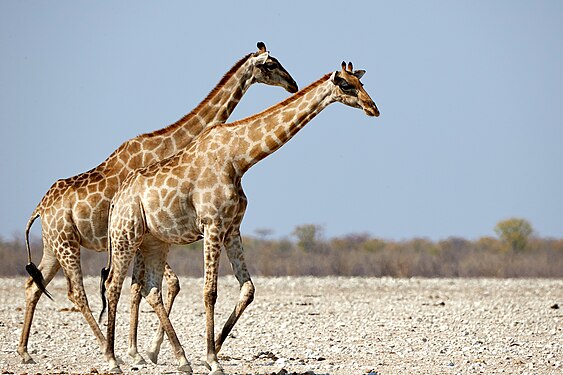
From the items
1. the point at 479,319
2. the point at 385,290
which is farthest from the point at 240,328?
the point at 385,290

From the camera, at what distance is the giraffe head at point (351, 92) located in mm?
11414

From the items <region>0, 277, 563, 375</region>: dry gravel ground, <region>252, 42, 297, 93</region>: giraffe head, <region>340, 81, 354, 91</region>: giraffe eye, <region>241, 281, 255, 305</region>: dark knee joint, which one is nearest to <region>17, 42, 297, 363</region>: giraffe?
<region>252, 42, 297, 93</region>: giraffe head

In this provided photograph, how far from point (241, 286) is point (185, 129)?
2.54m

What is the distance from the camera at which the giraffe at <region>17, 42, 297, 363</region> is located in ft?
42.7

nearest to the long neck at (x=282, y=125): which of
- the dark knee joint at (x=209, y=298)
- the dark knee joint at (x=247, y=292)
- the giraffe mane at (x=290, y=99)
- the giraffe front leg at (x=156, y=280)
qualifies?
the giraffe mane at (x=290, y=99)

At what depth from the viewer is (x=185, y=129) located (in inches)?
534

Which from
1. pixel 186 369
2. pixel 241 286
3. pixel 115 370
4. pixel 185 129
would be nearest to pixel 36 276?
pixel 115 370

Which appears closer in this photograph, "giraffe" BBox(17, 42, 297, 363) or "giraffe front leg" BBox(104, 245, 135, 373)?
"giraffe front leg" BBox(104, 245, 135, 373)

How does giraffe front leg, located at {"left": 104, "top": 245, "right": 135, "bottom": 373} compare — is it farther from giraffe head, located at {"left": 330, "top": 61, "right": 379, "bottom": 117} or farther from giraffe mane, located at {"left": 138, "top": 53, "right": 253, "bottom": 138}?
giraffe head, located at {"left": 330, "top": 61, "right": 379, "bottom": 117}

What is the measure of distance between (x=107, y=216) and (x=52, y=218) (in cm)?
66

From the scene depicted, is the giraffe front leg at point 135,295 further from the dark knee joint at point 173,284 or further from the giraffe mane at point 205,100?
the giraffe mane at point 205,100

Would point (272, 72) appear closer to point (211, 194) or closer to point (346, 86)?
point (346, 86)

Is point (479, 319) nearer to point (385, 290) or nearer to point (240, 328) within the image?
point (240, 328)

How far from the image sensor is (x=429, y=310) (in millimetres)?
18828
